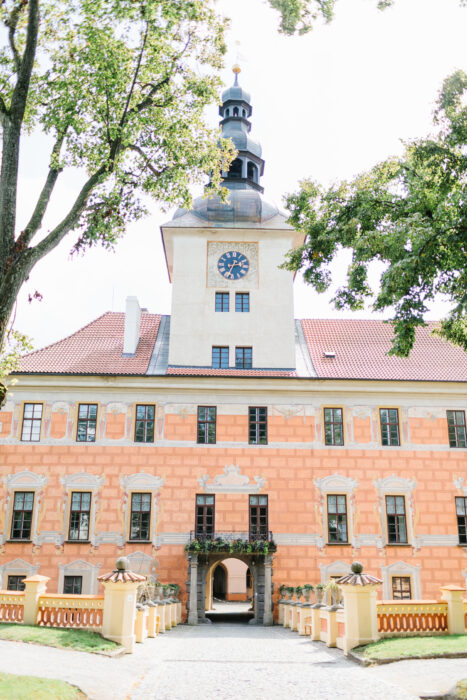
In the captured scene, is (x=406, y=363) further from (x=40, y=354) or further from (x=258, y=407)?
(x=40, y=354)

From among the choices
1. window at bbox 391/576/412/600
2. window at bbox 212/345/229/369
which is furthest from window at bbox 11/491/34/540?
window at bbox 391/576/412/600

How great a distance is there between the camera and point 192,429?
24359 mm

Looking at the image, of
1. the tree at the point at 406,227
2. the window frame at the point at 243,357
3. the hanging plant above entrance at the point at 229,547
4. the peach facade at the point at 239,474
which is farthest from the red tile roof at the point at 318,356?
the tree at the point at 406,227

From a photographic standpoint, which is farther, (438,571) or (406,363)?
(406,363)

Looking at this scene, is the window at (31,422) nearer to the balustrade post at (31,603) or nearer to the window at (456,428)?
the balustrade post at (31,603)

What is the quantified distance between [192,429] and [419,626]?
1248 centimetres

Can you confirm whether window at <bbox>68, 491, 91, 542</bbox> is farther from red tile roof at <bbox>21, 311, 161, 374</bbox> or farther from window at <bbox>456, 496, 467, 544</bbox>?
window at <bbox>456, 496, 467, 544</bbox>

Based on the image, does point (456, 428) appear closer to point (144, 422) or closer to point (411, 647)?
point (144, 422)

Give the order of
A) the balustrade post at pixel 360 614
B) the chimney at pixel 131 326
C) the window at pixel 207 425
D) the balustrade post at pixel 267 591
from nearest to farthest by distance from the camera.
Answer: the balustrade post at pixel 360 614 → the balustrade post at pixel 267 591 → the window at pixel 207 425 → the chimney at pixel 131 326

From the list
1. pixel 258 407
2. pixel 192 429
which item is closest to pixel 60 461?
pixel 192 429

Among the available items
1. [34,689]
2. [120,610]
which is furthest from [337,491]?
[34,689]

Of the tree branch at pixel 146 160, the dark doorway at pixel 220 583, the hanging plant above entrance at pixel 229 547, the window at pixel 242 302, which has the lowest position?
the dark doorway at pixel 220 583

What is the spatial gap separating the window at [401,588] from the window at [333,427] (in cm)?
521

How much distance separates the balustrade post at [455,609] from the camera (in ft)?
44.5
